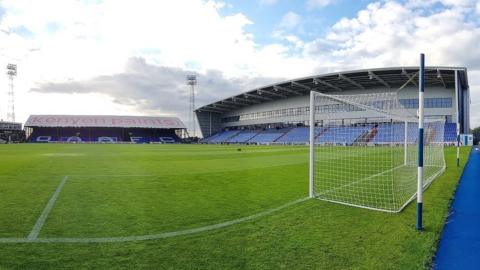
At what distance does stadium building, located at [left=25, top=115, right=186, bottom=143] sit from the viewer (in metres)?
81.8

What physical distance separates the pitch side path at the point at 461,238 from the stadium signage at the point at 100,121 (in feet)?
277

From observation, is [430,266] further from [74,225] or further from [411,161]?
[411,161]

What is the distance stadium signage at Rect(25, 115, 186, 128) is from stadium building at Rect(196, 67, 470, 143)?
10203 mm

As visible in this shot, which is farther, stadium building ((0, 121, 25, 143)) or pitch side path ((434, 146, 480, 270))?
stadium building ((0, 121, 25, 143))

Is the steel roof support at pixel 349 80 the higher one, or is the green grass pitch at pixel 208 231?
the steel roof support at pixel 349 80

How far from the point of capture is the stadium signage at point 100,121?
81.6m

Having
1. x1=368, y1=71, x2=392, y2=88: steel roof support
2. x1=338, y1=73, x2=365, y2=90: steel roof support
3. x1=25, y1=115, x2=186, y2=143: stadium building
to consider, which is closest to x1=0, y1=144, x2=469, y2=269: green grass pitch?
x1=368, y1=71, x2=392, y2=88: steel roof support

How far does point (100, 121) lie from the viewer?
281 feet

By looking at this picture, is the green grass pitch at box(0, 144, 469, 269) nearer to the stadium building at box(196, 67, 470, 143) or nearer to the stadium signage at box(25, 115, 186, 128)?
the stadium building at box(196, 67, 470, 143)

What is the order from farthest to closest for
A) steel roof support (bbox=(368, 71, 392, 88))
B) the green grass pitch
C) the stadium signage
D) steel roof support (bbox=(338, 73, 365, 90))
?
the stadium signage < steel roof support (bbox=(338, 73, 365, 90)) < steel roof support (bbox=(368, 71, 392, 88)) < the green grass pitch

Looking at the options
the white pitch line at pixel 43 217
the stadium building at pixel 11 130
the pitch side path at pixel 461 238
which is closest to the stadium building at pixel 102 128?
the stadium building at pixel 11 130

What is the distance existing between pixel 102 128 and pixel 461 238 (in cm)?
9325

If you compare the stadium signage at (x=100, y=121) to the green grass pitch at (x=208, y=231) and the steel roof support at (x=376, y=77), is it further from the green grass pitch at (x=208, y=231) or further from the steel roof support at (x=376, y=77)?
the green grass pitch at (x=208, y=231)

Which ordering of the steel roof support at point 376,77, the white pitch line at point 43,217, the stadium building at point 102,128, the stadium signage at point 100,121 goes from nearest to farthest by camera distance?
1. the white pitch line at point 43,217
2. the steel roof support at point 376,77
3. the stadium signage at point 100,121
4. the stadium building at point 102,128
